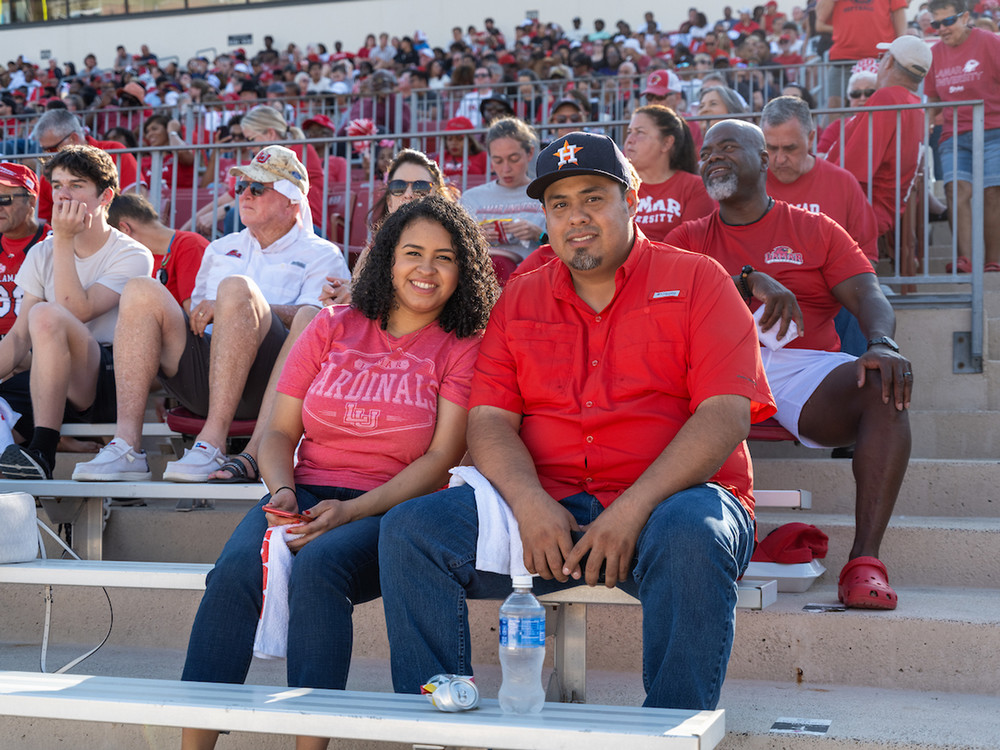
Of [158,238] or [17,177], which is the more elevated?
[17,177]

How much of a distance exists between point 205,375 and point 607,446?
198 cm

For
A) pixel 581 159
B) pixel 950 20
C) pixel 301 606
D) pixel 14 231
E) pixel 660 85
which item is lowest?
pixel 301 606

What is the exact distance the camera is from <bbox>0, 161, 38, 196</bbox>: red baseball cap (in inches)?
188

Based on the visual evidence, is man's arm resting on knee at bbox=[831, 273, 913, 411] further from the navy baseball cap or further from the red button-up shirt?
the navy baseball cap

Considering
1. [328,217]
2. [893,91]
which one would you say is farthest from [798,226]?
[328,217]

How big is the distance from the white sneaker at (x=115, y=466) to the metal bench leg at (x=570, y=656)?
182 centimetres

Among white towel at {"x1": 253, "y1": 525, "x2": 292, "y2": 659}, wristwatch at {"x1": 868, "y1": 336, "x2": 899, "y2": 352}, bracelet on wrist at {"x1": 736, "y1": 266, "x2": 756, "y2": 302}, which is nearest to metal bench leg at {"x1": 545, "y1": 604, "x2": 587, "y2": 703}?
white towel at {"x1": 253, "y1": 525, "x2": 292, "y2": 659}

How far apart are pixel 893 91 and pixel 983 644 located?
4.38 meters

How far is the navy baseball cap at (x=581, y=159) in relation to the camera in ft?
8.36

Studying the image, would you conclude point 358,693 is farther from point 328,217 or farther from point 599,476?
point 328,217

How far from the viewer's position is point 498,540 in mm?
2328

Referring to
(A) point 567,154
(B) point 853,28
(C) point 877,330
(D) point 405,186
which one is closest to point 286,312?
(D) point 405,186

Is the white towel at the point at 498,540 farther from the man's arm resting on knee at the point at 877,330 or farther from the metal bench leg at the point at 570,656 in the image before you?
the man's arm resting on knee at the point at 877,330

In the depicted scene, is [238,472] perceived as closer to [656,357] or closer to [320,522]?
[320,522]
